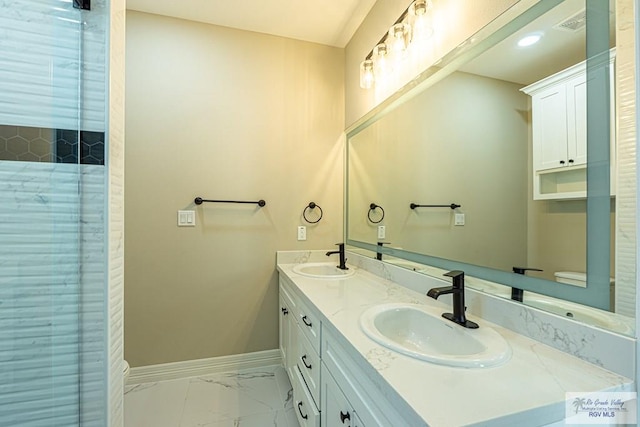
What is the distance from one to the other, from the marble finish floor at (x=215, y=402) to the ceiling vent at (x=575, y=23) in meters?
2.10

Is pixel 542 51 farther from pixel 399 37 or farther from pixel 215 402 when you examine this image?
pixel 215 402

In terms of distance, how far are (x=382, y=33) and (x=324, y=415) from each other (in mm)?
2116

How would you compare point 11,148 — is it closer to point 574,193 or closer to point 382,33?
point 574,193

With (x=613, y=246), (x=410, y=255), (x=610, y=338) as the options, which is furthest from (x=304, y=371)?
(x=613, y=246)

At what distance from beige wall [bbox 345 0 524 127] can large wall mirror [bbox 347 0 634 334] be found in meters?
0.07

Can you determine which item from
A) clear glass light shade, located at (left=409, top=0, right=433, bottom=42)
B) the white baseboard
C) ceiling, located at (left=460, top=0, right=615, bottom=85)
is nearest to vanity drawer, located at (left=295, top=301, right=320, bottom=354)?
the white baseboard

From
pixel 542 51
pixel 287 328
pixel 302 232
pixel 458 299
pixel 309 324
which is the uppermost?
pixel 542 51

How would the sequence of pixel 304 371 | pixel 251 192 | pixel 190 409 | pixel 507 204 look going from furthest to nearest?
pixel 251 192
pixel 190 409
pixel 304 371
pixel 507 204

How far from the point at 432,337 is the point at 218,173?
5.77ft

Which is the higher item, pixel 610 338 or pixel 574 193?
pixel 574 193

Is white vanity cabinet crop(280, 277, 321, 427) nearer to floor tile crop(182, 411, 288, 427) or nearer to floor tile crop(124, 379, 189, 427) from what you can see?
floor tile crop(182, 411, 288, 427)

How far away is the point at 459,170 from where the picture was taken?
126 centimetres

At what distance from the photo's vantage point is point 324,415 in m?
1.12

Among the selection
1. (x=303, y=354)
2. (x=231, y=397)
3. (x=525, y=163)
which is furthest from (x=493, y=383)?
(x=231, y=397)
